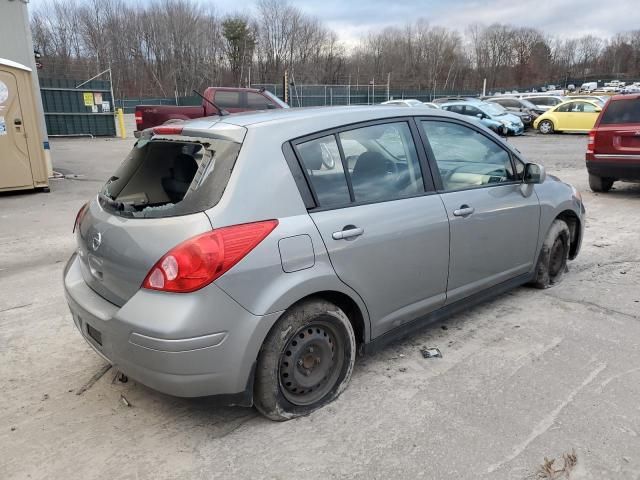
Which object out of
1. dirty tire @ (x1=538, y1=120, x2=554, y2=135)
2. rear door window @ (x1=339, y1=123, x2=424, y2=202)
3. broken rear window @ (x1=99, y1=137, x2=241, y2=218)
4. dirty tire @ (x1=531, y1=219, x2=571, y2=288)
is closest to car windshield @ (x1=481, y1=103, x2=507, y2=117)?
dirty tire @ (x1=538, y1=120, x2=554, y2=135)

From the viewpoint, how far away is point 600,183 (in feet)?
31.2

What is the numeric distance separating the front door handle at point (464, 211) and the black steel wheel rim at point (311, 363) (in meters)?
1.19

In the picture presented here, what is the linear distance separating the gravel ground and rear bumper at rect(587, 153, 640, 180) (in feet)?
16.9

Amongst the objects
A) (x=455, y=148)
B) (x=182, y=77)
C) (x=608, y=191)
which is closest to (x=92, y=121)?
(x=608, y=191)

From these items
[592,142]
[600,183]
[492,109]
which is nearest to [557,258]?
[592,142]

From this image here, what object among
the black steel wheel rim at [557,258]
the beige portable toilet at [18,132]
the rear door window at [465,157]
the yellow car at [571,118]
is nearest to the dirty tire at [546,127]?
the yellow car at [571,118]

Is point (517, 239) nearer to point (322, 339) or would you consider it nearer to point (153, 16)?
point (322, 339)

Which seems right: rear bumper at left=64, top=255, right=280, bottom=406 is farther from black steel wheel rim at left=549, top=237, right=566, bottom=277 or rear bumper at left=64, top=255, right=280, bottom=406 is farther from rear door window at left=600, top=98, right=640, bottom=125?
rear door window at left=600, top=98, right=640, bottom=125

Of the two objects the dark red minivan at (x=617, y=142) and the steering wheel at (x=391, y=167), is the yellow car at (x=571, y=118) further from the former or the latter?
the steering wheel at (x=391, y=167)

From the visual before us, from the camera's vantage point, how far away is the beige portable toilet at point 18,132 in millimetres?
8789

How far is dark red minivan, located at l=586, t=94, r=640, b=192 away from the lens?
8461 mm

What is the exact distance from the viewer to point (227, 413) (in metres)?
2.86

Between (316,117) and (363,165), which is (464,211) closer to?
(363,165)

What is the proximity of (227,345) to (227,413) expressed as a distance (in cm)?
67
